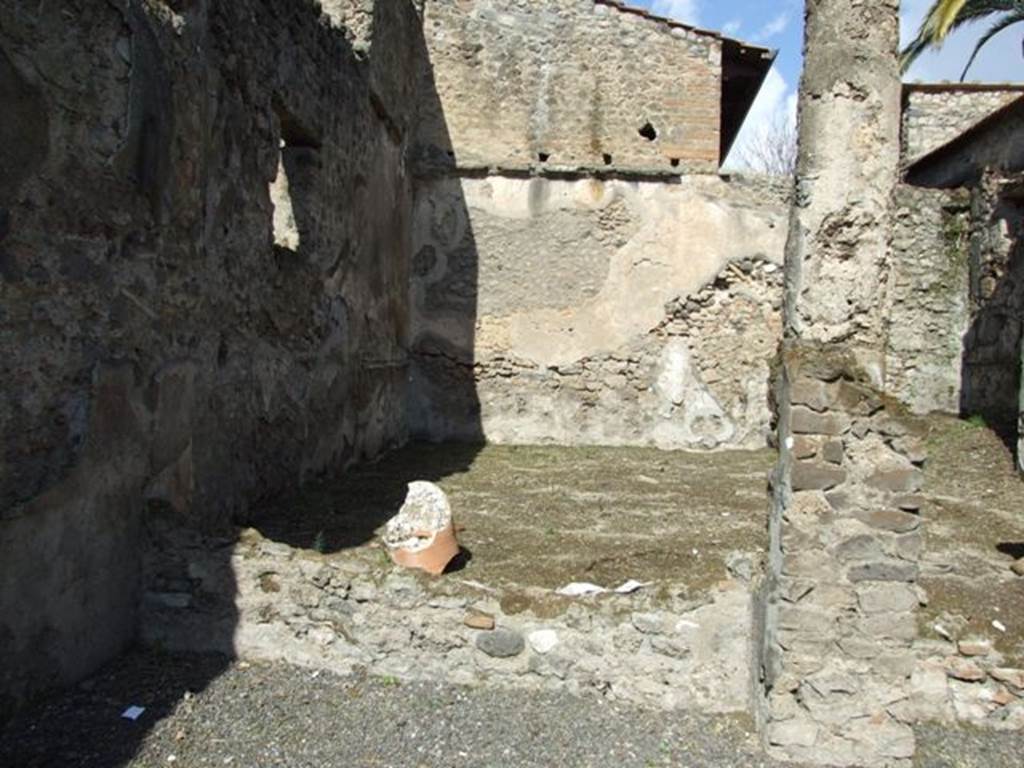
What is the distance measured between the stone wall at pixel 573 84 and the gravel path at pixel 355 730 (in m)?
7.66

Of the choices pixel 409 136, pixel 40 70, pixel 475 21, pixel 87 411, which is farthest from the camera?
pixel 475 21

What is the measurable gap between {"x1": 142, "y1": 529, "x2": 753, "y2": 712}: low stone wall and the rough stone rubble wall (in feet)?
0.99

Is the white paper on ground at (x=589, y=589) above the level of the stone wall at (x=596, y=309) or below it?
below

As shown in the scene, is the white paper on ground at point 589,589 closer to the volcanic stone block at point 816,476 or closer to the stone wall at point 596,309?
the volcanic stone block at point 816,476

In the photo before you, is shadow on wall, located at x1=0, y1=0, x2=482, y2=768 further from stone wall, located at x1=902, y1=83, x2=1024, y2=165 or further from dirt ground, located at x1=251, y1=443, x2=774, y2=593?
A: stone wall, located at x1=902, y1=83, x2=1024, y2=165

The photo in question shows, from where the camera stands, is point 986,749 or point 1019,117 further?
point 1019,117

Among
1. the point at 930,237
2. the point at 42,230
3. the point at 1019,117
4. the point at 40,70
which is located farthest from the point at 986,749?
the point at 1019,117

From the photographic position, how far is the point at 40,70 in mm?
2838

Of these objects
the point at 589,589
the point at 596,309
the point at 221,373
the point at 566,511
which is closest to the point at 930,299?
the point at 596,309

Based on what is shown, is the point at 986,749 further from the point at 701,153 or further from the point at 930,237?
the point at 930,237

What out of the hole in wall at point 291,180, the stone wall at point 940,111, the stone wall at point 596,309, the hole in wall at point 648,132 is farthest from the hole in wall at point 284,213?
the stone wall at point 940,111

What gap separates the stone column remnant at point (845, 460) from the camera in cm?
282

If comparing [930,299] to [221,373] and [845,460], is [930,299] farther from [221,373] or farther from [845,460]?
[221,373]

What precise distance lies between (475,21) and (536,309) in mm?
3564
